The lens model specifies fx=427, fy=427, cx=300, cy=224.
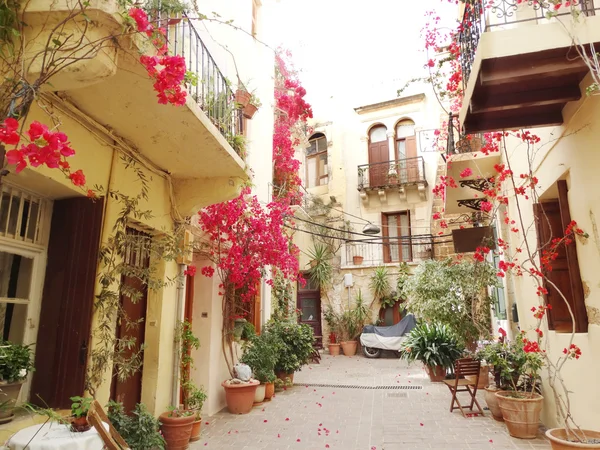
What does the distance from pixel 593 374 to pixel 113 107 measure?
5.11 meters

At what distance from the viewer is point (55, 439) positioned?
2.85 metres

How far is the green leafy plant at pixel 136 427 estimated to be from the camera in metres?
4.30

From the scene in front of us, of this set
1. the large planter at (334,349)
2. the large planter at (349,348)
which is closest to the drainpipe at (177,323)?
the large planter at (349,348)

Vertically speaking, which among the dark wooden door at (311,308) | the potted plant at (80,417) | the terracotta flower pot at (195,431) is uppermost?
the dark wooden door at (311,308)

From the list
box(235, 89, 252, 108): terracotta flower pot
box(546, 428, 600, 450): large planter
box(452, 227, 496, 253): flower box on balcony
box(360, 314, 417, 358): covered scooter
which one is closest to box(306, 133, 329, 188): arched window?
box(360, 314, 417, 358): covered scooter

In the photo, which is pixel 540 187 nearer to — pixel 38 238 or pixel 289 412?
pixel 289 412

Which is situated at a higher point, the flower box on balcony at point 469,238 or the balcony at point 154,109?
the balcony at point 154,109

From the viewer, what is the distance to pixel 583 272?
4234 millimetres

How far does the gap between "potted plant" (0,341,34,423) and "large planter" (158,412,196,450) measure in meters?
2.21

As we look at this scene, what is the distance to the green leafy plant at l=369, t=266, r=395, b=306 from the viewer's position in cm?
1662

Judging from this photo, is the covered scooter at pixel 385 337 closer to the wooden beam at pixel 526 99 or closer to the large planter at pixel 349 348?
the large planter at pixel 349 348

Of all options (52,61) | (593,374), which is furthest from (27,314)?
(593,374)

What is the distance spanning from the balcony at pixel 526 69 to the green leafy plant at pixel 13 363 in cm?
453

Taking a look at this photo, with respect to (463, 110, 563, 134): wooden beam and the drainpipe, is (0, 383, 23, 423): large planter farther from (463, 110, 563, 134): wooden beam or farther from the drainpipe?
(463, 110, 563, 134): wooden beam
